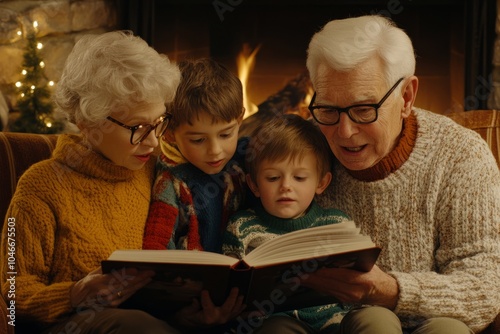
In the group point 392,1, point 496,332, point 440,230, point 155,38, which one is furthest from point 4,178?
point 392,1

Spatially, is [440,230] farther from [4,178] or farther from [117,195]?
[4,178]

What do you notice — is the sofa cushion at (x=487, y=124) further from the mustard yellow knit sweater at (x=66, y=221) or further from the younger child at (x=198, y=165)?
the mustard yellow knit sweater at (x=66, y=221)

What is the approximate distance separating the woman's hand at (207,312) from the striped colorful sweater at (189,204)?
190 mm

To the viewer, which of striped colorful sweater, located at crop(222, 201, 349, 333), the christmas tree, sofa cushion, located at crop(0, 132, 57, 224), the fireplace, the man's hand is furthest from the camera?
the fireplace

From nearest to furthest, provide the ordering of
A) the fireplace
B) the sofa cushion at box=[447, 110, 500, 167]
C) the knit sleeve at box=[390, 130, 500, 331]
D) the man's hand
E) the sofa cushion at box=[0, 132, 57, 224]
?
1. the man's hand
2. the knit sleeve at box=[390, 130, 500, 331]
3. the sofa cushion at box=[0, 132, 57, 224]
4. the sofa cushion at box=[447, 110, 500, 167]
5. the fireplace

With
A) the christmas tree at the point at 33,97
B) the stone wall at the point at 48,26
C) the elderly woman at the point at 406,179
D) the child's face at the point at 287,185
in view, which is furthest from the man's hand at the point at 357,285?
the stone wall at the point at 48,26

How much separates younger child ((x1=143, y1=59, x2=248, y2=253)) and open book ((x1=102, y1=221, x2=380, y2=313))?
0.28 metres

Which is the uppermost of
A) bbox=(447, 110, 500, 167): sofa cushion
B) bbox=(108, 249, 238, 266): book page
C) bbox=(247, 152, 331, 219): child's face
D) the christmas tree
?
bbox=(108, 249, 238, 266): book page

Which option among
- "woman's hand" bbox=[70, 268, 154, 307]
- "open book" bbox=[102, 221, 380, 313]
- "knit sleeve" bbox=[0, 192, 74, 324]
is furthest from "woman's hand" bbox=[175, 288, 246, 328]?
"knit sleeve" bbox=[0, 192, 74, 324]

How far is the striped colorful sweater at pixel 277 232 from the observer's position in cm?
161

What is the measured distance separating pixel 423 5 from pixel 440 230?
2.09 meters

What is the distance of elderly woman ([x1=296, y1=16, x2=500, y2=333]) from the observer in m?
1.52

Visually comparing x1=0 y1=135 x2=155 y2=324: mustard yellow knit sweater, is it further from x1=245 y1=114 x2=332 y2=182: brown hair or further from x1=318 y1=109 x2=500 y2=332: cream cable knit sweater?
x1=318 y1=109 x2=500 y2=332: cream cable knit sweater

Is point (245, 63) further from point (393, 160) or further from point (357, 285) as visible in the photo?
point (357, 285)
